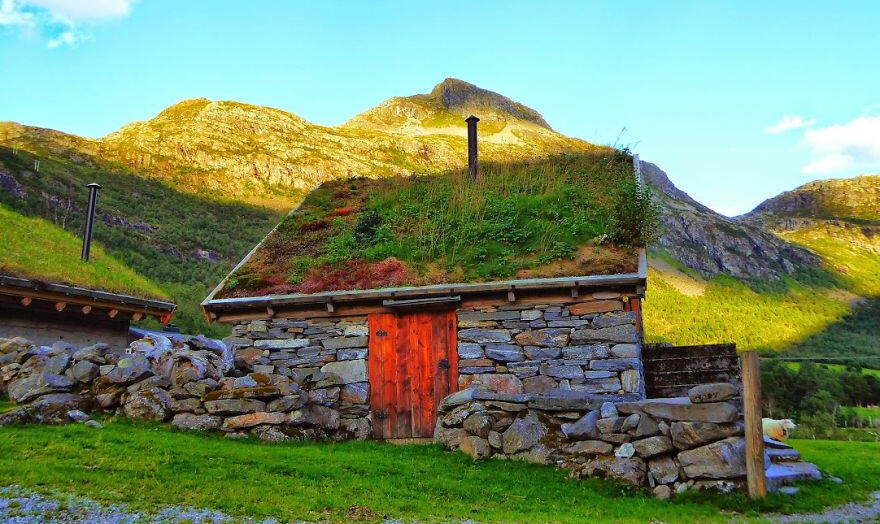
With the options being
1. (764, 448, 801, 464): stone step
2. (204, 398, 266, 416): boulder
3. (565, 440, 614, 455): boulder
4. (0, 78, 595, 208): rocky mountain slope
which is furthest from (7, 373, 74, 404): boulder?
(0, 78, 595, 208): rocky mountain slope

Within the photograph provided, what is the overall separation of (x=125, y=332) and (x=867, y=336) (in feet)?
220

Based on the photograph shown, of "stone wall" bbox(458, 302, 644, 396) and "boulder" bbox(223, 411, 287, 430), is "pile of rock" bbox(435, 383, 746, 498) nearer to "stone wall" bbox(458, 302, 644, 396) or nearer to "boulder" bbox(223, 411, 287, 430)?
"stone wall" bbox(458, 302, 644, 396)

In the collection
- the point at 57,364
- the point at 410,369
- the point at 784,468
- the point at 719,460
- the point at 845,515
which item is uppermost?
the point at 57,364

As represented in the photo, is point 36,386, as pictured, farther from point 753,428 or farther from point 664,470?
point 753,428

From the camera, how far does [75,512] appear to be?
5.71 m

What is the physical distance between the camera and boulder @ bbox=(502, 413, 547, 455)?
9312 millimetres

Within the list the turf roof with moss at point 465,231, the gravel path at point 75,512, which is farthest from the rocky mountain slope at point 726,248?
the gravel path at point 75,512

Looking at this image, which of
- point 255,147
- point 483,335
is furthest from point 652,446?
point 255,147

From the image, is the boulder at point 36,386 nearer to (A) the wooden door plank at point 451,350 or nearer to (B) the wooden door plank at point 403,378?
(B) the wooden door plank at point 403,378

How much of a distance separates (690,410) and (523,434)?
244cm

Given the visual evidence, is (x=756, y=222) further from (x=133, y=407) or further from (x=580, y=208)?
(x=133, y=407)

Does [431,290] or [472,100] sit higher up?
[472,100]

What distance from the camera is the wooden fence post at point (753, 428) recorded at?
7496 millimetres

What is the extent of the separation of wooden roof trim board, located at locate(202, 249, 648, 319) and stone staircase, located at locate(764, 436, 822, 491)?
327 centimetres
